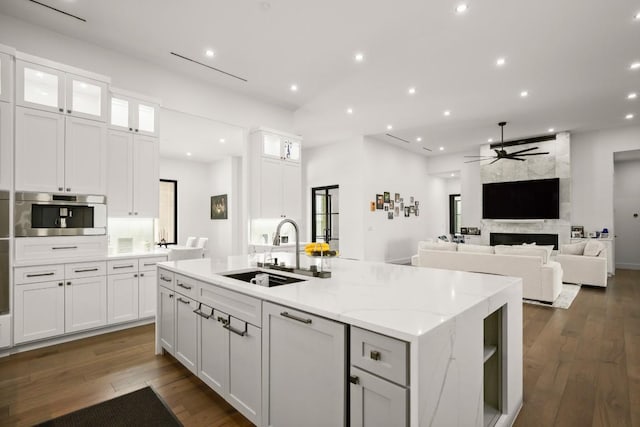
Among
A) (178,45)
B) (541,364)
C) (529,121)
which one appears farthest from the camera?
(529,121)

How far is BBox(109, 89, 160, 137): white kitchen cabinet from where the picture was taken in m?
3.93

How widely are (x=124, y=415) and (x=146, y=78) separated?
4.10m

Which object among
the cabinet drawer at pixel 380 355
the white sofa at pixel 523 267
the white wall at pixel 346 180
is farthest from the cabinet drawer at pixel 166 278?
the white wall at pixel 346 180

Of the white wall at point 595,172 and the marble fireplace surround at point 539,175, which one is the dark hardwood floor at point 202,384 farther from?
the white wall at point 595,172

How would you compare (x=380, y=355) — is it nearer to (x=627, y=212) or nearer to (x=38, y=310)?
(x=38, y=310)

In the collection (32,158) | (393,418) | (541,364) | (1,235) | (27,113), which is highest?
(27,113)

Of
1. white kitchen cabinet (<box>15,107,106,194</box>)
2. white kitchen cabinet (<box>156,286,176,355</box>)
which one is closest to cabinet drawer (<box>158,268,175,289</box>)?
white kitchen cabinet (<box>156,286,176,355</box>)

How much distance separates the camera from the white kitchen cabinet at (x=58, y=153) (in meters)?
3.21

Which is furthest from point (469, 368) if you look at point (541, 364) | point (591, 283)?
point (591, 283)

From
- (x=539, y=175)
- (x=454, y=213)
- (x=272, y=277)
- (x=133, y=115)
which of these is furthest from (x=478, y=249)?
(x=454, y=213)

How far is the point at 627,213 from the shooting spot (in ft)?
27.3

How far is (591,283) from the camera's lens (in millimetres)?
5832

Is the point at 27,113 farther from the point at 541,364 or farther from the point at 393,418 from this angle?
the point at 541,364

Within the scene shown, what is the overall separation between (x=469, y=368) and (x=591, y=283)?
6210 mm
